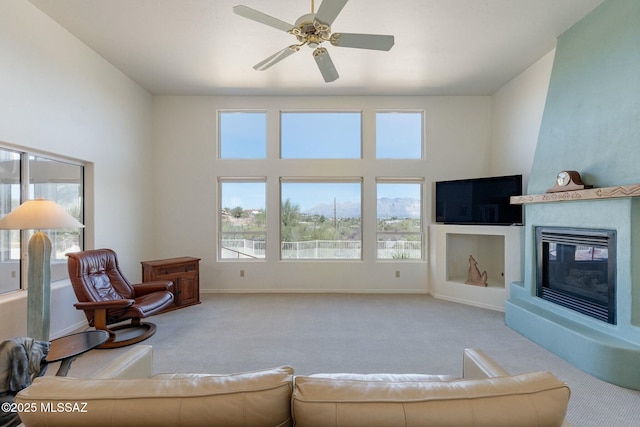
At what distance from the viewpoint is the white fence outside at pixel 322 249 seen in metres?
5.22

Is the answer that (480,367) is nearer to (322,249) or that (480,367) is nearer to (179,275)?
(322,249)

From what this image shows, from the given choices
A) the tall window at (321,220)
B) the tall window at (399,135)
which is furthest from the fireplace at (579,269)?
the tall window at (321,220)

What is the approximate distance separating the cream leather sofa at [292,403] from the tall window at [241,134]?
453 cm

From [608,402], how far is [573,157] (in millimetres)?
2265

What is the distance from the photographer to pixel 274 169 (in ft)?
16.9

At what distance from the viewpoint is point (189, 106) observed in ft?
16.7

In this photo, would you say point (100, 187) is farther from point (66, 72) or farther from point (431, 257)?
point (431, 257)

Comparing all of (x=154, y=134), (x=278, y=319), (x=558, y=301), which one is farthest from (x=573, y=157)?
(x=154, y=134)

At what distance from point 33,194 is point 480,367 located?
14.1 feet

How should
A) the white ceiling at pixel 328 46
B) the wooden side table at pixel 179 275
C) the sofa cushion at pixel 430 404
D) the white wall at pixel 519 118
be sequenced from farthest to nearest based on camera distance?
the wooden side table at pixel 179 275
the white wall at pixel 519 118
the white ceiling at pixel 328 46
the sofa cushion at pixel 430 404

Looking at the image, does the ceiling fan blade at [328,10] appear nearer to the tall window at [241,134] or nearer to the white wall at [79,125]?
the white wall at [79,125]

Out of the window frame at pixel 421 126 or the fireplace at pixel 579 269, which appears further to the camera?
the window frame at pixel 421 126

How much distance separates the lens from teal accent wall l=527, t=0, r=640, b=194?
259cm

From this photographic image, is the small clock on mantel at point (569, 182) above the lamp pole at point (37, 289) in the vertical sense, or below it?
above
